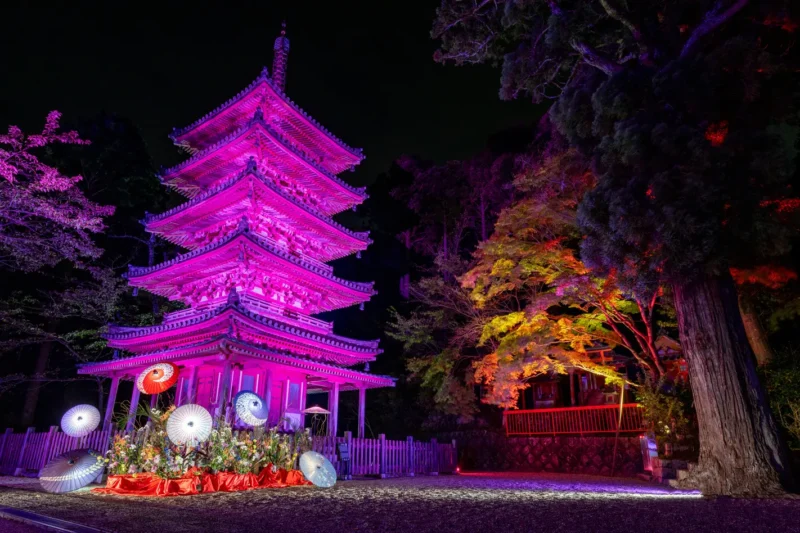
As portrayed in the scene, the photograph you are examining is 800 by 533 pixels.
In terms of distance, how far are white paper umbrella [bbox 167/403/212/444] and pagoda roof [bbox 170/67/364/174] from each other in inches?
386

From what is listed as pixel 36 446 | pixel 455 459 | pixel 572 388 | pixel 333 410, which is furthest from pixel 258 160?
pixel 572 388

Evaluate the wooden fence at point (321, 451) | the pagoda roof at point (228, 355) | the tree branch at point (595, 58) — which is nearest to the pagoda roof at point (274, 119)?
the pagoda roof at point (228, 355)

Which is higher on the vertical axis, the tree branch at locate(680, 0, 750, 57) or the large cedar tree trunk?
the tree branch at locate(680, 0, 750, 57)

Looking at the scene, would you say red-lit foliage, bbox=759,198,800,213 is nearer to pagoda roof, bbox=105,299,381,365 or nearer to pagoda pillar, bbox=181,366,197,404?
pagoda roof, bbox=105,299,381,365

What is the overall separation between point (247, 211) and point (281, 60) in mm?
6504

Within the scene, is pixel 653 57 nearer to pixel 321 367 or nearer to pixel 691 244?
pixel 691 244

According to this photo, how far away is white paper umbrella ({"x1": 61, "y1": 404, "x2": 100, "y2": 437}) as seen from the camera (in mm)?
9078

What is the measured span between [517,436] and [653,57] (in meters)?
12.7

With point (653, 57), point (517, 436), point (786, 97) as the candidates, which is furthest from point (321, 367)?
point (786, 97)

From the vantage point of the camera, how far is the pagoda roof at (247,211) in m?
13.2

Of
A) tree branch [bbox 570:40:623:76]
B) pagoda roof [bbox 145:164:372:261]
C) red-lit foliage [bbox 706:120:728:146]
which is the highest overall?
tree branch [bbox 570:40:623:76]

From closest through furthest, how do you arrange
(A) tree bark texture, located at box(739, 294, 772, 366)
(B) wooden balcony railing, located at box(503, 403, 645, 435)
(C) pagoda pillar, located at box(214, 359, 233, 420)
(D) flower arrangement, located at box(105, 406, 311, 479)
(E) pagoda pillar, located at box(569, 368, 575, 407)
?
(D) flower arrangement, located at box(105, 406, 311, 479) < (A) tree bark texture, located at box(739, 294, 772, 366) < (C) pagoda pillar, located at box(214, 359, 233, 420) < (B) wooden balcony railing, located at box(503, 403, 645, 435) < (E) pagoda pillar, located at box(569, 368, 575, 407)

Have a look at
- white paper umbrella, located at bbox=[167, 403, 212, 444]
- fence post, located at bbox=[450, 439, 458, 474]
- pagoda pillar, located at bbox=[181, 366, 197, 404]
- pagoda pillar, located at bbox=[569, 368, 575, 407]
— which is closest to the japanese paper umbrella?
white paper umbrella, located at bbox=[167, 403, 212, 444]

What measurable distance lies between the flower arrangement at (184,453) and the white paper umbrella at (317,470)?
0.67 meters
